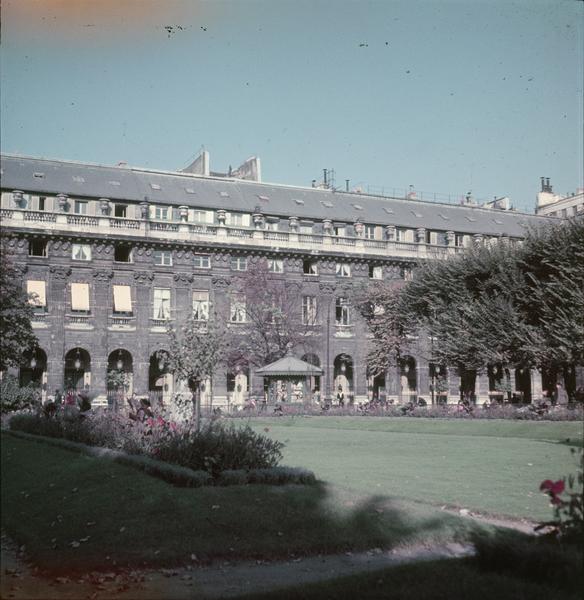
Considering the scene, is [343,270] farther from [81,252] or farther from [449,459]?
[449,459]

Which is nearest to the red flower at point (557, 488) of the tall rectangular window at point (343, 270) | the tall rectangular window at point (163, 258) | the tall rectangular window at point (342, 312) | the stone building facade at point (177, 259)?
the stone building facade at point (177, 259)

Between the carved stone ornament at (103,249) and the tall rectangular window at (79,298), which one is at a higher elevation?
the carved stone ornament at (103,249)

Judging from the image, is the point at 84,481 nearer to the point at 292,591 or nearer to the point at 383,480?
the point at 383,480

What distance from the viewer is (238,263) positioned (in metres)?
51.1

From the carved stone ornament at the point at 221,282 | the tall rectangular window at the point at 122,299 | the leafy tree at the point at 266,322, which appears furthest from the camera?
the carved stone ornament at the point at 221,282

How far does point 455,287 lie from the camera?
3656 centimetres

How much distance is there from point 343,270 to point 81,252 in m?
18.2

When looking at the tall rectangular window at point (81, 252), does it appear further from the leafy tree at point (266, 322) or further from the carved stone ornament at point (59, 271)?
the leafy tree at point (266, 322)

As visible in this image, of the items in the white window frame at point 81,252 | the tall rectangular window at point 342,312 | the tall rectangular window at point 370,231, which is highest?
the tall rectangular window at point 370,231

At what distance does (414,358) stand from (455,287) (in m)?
20.2

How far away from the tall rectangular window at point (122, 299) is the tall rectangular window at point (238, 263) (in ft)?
23.4

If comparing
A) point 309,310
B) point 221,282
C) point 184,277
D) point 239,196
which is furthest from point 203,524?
point 239,196

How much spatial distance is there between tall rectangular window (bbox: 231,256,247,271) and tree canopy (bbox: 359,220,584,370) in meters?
14.0

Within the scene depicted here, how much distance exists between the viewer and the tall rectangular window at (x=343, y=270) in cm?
5397
